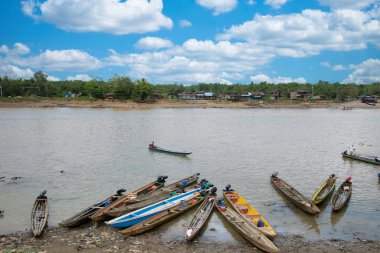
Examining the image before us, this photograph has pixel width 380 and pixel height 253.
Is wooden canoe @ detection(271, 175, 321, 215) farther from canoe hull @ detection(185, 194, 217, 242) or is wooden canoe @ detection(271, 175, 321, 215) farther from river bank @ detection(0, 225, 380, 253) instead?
canoe hull @ detection(185, 194, 217, 242)

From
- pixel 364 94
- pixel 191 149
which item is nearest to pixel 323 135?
pixel 191 149

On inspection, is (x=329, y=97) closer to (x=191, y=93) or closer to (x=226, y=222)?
(x=191, y=93)

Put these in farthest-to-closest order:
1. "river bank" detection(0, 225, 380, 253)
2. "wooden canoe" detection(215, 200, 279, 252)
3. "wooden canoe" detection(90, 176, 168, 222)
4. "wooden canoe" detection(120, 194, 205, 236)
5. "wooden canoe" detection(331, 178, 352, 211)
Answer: "wooden canoe" detection(331, 178, 352, 211)
"wooden canoe" detection(90, 176, 168, 222)
"wooden canoe" detection(120, 194, 205, 236)
"river bank" detection(0, 225, 380, 253)
"wooden canoe" detection(215, 200, 279, 252)

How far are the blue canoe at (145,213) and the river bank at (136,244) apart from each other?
17.7 inches

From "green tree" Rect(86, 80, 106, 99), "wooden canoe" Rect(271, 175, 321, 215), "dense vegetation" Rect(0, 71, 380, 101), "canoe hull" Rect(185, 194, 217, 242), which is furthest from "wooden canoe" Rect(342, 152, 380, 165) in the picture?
"green tree" Rect(86, 80, 106, 99)

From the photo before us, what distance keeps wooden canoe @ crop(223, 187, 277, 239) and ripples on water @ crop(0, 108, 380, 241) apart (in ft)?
3.18

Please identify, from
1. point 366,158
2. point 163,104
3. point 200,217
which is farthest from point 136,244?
point 163,104

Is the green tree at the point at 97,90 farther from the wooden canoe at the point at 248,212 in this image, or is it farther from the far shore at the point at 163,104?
the wooden canoe at the point at 248,212

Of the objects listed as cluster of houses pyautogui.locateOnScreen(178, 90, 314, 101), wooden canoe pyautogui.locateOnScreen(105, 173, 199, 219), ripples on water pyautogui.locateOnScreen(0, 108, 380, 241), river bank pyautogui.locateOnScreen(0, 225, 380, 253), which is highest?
cluster of houses pyautogui.locateOnScreen(178, 90, 314, 101)

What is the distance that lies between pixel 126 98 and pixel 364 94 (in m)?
104

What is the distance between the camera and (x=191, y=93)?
468 feet

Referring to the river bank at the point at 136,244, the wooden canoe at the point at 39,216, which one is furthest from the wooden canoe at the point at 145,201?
the wooden canoe at the point at 39,216

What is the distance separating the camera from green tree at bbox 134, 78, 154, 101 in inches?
4531

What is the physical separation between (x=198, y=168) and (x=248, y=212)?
1231cm
